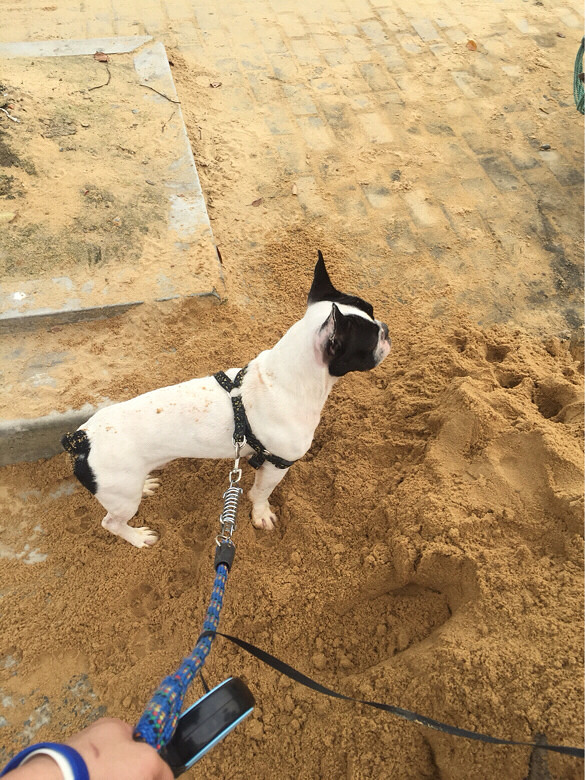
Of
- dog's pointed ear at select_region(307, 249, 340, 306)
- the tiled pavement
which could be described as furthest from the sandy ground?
dog's pointed ear at select_region(307, 249, 340, 306)

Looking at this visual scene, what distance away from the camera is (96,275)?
14.4 ft

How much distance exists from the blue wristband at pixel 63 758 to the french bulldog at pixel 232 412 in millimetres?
1599

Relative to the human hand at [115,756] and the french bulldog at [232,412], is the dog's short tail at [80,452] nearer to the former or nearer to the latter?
the french bulldog at [232,412]

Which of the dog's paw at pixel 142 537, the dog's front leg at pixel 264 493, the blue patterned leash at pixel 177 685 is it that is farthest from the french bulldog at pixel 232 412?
the blue patterned leash at pixel 177 685

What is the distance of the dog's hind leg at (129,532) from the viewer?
3.28 meters

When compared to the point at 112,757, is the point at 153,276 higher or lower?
lower

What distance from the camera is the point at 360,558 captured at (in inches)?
130

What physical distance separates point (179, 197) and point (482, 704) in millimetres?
4606

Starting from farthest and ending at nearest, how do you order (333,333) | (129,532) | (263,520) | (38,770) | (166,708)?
(263,520)
(129,532)
(333,333)
(166,708)
(38,770)

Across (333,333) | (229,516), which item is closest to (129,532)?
(229,516)

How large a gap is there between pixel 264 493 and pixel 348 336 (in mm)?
1309

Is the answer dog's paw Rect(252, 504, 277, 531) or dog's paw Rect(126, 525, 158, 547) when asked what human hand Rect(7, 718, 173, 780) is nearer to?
dog's paw Rect(126, 525, 158, 547)

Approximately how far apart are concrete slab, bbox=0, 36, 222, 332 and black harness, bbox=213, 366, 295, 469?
A: 156cm

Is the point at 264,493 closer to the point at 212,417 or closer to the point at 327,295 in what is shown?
the point at 212,417
